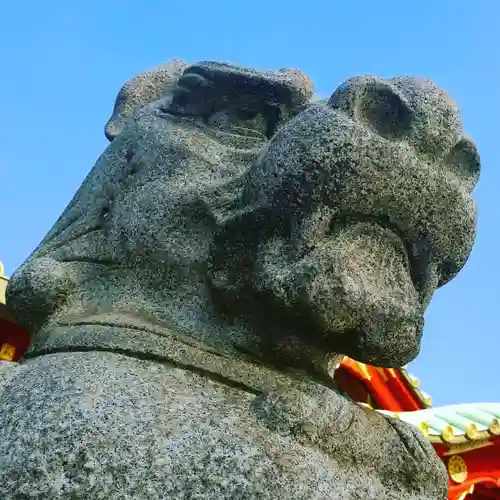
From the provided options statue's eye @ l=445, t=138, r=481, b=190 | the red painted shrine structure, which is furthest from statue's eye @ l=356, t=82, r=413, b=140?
the red painted shrine structure

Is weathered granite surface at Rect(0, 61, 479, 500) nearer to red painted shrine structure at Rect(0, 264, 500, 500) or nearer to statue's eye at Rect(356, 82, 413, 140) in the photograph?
statue's eye at Rect(356, 82, 413, 140)

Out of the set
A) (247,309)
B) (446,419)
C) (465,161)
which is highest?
(465,161)

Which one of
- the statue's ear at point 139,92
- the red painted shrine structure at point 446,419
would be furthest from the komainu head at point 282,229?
the red painted shrine structure at point 446,419

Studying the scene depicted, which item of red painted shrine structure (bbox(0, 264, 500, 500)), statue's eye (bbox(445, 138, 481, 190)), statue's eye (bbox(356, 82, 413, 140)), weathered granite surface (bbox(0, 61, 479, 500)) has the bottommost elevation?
red painted shrine structure (bbox(0, 264, 500, 500))

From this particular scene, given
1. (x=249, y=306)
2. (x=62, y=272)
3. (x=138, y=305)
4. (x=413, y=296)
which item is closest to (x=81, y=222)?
(x=62, y=272)

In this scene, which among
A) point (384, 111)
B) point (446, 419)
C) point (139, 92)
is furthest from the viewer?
point (446, 419)

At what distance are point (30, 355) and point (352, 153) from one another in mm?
744

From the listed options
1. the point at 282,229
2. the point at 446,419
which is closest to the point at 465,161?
the point at 282,229

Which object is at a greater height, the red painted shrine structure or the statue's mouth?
the statue's mouth

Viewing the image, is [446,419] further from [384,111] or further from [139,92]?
[384,111]

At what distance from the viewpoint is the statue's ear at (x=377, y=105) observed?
1321 mm

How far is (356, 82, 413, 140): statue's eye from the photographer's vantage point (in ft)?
4.35

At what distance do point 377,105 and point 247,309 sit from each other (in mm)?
469

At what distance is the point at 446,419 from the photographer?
499cm
